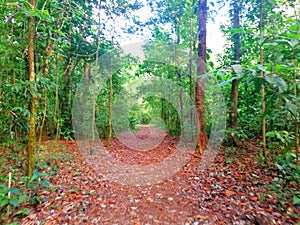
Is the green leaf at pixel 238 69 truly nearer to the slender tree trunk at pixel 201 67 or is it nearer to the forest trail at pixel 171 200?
the forest trail at pixel 171 200

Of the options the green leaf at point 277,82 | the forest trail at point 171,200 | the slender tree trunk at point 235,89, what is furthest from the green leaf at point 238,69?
the slender tree trunk at point 235,89

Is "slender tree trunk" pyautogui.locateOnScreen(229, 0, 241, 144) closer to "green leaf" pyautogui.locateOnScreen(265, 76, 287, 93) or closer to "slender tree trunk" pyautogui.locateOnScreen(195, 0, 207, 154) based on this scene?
"slender tree trunk" pyautogui.locateOnScreen(195, 0, 207, 154)

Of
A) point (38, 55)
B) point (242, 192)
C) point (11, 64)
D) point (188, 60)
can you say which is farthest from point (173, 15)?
point (242, 192)

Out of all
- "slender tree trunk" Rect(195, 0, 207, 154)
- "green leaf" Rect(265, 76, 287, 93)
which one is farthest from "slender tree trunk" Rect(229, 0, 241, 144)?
"green leaf" Rect(265, 76, 287, 93)

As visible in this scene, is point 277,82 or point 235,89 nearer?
point 277,82

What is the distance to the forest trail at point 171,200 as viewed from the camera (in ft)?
6.93

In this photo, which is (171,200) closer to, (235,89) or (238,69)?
(238,69)

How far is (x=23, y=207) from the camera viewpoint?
2.39m

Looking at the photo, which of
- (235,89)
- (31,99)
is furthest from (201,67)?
(31,99)

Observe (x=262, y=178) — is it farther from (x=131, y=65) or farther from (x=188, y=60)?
(x=131, y=65)

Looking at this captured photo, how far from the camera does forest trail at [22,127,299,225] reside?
2.11m

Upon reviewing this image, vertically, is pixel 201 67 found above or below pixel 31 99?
above

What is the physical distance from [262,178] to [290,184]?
0.38m

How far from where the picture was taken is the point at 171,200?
2.58m
